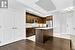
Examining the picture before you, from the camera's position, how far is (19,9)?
21.9 feet

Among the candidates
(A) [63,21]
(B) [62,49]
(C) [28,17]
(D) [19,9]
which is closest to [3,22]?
(D) [19,9]

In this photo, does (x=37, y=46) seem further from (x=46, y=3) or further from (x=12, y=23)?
(x=46, y=3)

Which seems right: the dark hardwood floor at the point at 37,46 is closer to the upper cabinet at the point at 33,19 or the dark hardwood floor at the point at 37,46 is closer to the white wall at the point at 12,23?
the white wall at the point at 12,23

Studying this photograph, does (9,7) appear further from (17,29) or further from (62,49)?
(62,49)

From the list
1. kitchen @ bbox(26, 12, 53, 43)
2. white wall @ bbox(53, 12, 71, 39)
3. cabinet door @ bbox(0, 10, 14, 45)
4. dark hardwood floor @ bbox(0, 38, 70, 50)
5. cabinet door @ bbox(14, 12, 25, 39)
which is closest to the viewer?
dark hardwood floor @ bbox(0, 38, 70, 50)

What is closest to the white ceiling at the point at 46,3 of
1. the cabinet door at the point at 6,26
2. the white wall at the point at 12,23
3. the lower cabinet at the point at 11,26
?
the white wall at the point at 12,23

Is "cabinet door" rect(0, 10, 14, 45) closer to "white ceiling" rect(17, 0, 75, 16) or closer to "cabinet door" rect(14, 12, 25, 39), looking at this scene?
"cabinet door" rect(14, 12, 25, 39)

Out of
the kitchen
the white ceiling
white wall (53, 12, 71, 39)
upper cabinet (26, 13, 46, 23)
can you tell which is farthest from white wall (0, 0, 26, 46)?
white wall (53, 12, 71, 39)

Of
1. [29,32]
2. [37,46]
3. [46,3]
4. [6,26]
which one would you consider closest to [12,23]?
[6,26]

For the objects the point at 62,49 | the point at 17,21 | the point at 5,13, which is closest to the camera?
the point at 62,49

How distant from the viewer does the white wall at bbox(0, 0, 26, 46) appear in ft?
17.5

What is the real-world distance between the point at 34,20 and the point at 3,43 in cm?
611

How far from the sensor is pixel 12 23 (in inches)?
239

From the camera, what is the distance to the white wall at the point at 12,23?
5.34 meters
